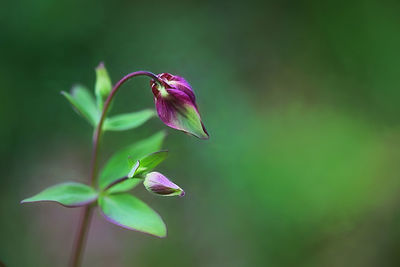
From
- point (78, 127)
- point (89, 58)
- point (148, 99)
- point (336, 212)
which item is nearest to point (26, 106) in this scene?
point (78, 127)

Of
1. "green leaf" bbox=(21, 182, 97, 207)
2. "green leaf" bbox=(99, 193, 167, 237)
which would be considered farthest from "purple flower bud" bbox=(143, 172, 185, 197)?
"green leaf" bbox=(21, 182, 97, 207)

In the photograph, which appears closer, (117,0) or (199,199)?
(199,199)

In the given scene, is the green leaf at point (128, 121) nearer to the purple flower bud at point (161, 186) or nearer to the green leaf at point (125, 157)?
the green leaf at point (125, 157)

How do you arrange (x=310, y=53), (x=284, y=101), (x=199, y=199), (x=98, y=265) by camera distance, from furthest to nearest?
(x=310, y=53), (x=284, y=101), (x=199, y=199), (x=98, y=265)

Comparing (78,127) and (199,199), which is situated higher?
(78,127)

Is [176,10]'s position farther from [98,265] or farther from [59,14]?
[98,265]

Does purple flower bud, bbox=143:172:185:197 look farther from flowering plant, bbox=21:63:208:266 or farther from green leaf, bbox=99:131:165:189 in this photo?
green leaf, bbox=99:131:165:189

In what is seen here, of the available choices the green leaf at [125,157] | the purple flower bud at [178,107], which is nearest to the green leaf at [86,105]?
the green leaf at [125,157]
